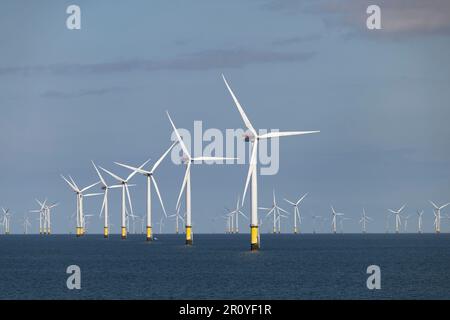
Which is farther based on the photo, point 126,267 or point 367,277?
point 126,267

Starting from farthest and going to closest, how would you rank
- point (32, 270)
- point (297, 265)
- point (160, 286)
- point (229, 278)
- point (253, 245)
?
point (253, 245)
point (297, 265)
point (32, 270)
point (229, 278)
point (160, 286)

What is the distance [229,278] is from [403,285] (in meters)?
21.9

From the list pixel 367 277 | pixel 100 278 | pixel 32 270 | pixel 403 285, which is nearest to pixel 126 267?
A: pixel 32 270

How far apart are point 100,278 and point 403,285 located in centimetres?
3731
